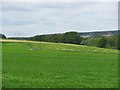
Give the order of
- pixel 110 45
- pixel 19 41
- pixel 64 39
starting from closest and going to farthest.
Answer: pixel 110 45
pixel 19 41
pixel 64 39

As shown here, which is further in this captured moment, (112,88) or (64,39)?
(64,39)

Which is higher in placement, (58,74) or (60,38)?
(58,74)

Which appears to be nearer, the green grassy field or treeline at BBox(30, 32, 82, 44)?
the green grassy field

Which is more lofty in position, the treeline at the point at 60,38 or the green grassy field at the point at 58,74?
the green grassy field at the point at 58,74

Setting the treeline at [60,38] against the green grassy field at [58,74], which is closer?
the green grassy field at [58,74]

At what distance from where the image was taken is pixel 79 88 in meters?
14.6

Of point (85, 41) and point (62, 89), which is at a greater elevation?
point (62, 89)

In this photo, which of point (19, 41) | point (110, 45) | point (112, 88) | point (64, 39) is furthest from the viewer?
point (64, 39)

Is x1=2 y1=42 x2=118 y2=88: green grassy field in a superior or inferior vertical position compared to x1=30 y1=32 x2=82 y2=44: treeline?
superior

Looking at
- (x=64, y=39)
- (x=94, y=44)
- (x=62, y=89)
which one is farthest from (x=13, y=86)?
(x=64, y=39)

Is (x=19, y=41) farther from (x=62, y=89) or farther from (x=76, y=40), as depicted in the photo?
(x=62, y=89)

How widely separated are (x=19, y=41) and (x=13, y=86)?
123m

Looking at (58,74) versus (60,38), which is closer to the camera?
(58,74)

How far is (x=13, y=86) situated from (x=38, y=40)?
135721 millimetres
